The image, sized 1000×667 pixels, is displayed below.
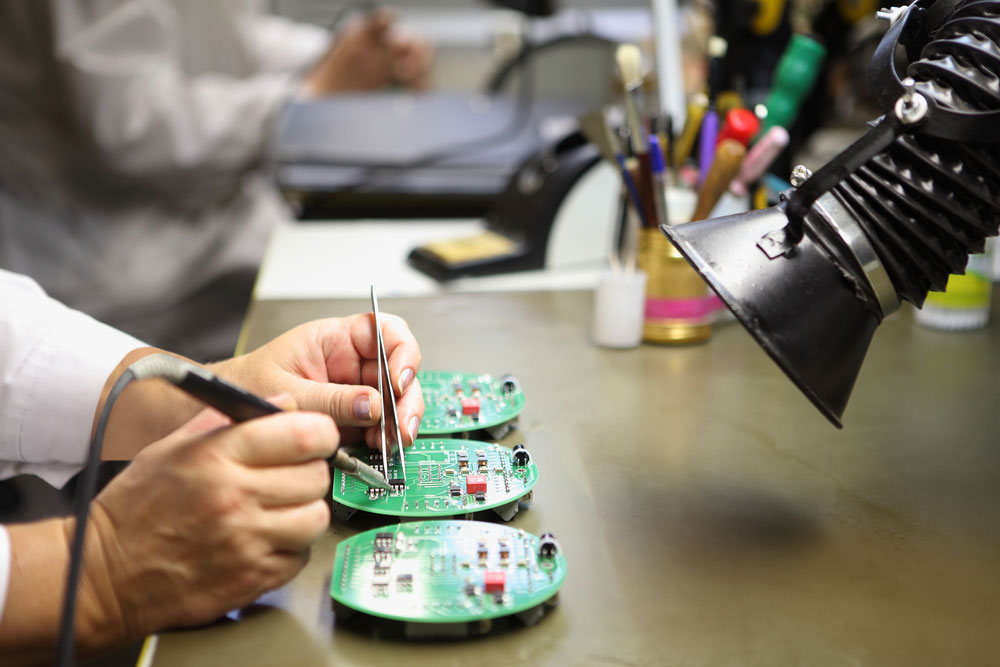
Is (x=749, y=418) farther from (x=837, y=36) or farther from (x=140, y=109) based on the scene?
(x=140, y=109)

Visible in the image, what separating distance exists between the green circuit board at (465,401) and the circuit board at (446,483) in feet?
0.12

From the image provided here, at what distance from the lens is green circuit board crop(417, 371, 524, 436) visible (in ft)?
2.53

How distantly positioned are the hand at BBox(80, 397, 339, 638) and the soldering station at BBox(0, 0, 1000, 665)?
0.9 inches

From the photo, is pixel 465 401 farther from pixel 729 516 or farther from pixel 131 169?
pixel 131 169

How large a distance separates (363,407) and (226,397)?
171 millimetres

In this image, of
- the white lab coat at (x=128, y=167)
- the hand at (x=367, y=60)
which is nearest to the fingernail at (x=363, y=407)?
the white lab coat at (x=128, y=167)

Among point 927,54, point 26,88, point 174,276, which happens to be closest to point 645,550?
point 927,54

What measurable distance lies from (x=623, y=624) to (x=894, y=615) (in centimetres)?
18

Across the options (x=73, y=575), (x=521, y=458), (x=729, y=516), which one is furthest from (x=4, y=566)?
(x=729, y=516)

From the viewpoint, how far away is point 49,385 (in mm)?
798

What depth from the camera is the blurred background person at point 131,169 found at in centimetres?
164

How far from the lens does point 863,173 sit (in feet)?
1.98

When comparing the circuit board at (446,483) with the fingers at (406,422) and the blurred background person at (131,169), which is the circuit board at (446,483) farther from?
the blurred background person at (131,169)

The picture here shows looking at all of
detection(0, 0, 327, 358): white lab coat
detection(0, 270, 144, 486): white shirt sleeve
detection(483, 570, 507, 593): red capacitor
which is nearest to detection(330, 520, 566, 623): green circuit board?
detection(483, 570, 507, 593): red capacitor
